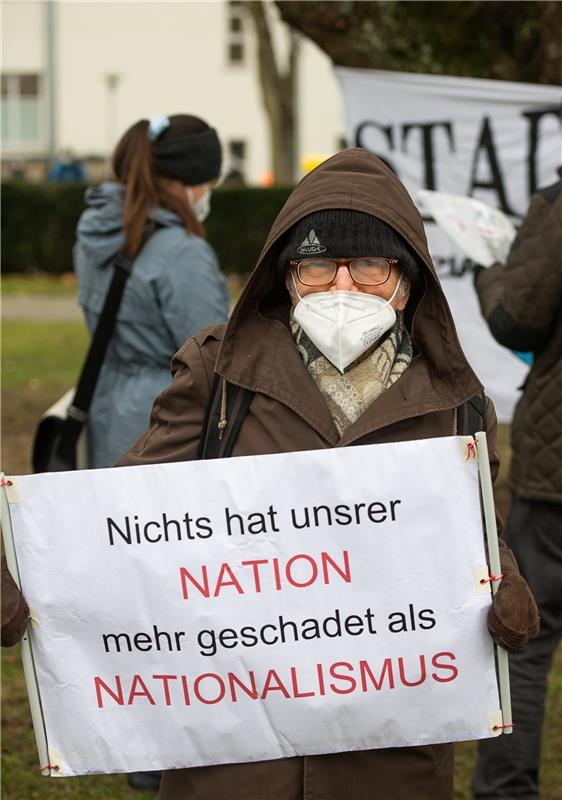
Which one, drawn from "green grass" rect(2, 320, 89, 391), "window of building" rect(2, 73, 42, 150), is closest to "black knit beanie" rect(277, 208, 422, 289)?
"green grass" rect(2, 320, 89, 391)

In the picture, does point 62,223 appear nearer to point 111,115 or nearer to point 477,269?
point 111,115

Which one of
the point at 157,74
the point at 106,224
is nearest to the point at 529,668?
the point at 106,224

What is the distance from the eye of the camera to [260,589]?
264 centimetres

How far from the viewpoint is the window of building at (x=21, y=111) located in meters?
44.0

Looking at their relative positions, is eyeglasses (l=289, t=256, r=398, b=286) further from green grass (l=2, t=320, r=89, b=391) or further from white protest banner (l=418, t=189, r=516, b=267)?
green grass (l=2, t=320, r=89, b=391)

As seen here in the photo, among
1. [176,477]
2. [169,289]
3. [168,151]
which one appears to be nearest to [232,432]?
[176,477]

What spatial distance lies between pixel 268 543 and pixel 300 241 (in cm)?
62

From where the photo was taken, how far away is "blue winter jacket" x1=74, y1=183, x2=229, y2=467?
14.3 ft

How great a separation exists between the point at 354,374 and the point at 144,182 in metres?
1.94

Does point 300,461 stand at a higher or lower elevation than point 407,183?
higher

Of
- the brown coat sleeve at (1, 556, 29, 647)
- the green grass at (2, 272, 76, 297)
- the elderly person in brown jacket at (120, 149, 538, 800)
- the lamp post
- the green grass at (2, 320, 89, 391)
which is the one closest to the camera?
the brown coat sleeve at (1, 556, 29, 647)

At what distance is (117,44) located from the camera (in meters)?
40.2

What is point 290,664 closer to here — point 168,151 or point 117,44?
point 168,151

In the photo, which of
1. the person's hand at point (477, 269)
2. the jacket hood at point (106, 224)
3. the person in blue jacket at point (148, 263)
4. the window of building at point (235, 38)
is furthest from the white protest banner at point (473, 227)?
the window of building at point (235, 38)
